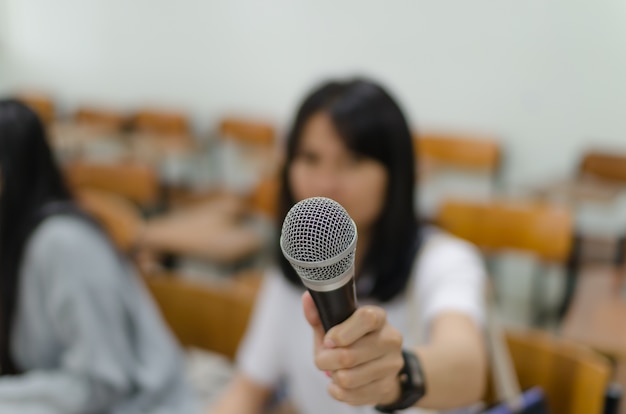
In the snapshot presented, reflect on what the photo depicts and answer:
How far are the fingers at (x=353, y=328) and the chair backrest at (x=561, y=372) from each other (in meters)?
0.69

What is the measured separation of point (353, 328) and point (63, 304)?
0.83m

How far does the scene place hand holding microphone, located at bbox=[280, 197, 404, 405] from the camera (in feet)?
0.90

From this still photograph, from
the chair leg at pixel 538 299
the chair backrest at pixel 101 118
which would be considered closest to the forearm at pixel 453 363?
the chair leg at pixel 538 299

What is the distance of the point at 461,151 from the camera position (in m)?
3.11

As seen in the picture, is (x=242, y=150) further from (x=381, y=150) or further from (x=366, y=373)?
(x=366, y=373)

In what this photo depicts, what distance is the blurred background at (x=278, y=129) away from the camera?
1695mm

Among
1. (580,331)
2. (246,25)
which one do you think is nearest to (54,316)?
(580,331)

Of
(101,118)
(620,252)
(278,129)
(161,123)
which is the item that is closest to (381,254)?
(620,252)

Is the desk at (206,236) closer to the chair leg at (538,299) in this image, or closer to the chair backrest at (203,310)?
the chair backrest at (203,310)

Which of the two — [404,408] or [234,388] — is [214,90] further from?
[404,408]

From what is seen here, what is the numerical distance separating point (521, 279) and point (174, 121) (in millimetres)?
2591

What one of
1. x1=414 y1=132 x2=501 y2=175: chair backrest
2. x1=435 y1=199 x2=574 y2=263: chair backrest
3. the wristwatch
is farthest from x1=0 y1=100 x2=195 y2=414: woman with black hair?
x1=414 y1=132 x2=501 y2=175: chair backrest

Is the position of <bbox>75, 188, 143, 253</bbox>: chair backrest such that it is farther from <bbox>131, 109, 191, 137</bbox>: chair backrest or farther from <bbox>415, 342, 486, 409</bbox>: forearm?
<bbox>131, 109, 191, 137</bbox>: chair backrest

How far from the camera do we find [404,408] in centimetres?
40
